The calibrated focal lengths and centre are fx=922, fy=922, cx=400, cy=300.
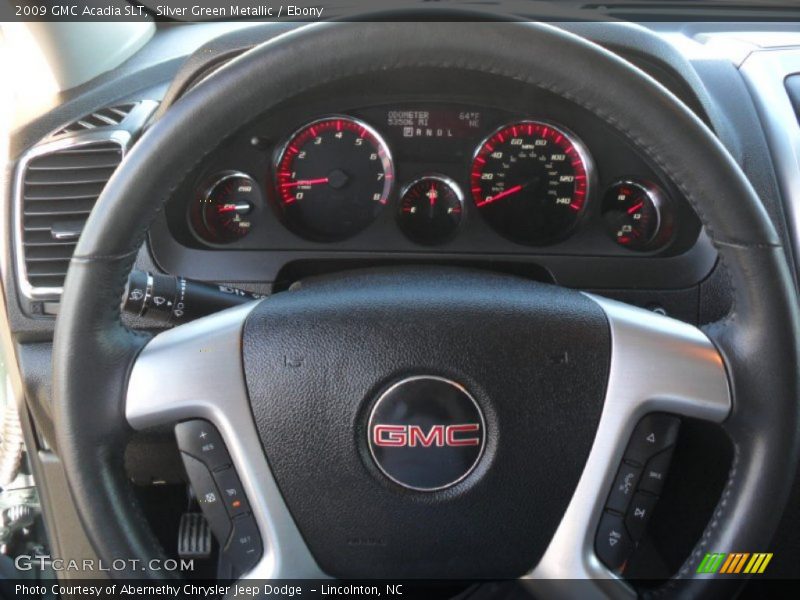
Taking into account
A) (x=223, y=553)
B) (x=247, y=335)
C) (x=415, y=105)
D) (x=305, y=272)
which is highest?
(x=415, y=105)

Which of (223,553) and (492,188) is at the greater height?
(492,188)

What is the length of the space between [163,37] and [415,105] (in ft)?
2.63

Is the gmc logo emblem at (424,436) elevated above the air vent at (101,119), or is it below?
below

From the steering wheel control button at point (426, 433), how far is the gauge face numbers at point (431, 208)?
0.79m

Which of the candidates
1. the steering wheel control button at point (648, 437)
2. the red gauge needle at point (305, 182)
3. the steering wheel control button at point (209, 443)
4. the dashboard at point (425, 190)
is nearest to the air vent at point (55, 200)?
the dashboard at point (425, 190)

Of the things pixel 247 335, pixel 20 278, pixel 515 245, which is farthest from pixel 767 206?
pixel 20 278

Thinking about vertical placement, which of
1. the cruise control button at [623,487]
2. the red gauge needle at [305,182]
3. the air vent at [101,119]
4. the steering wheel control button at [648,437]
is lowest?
the cruise control button at [623,487]

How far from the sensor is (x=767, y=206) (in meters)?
1.88

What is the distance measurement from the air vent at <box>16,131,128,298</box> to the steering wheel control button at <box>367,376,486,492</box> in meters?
0.89

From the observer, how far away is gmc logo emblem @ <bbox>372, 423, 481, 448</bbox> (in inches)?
50.9

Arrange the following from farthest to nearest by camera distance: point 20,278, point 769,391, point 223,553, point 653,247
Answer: point 653,247, point 20,278, point 223,553, point 769,391

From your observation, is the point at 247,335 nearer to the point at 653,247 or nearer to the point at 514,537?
the point at 514,537

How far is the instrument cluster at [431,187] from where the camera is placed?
6.63 feet

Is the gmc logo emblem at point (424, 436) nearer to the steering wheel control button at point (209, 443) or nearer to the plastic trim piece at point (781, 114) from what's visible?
the steering wheel control button at point (209, 443)
